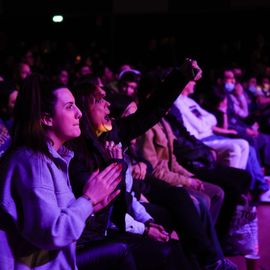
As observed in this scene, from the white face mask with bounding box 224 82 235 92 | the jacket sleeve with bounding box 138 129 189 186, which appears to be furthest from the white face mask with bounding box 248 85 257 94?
the jacket sleeve with bounding box 138 129 189 186

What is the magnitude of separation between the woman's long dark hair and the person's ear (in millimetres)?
48

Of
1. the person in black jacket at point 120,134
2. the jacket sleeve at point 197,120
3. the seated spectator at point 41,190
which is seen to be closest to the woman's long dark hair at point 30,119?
the seated spectator at point 41,190

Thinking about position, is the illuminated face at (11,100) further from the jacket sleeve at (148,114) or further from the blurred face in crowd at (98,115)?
the blurred face in crowd at (98,115)

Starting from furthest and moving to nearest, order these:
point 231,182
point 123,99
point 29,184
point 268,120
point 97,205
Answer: point 268,120
point 231,182
point 123,99
point 97,205
point 29,184

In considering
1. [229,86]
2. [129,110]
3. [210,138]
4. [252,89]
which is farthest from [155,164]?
[252,89]

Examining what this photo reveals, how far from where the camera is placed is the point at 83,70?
6.83 m

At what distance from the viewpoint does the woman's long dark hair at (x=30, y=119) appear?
169cm

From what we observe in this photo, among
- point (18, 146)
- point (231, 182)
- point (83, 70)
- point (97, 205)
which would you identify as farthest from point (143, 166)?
point (83, 70)

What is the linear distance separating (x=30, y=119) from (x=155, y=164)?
1866 mm

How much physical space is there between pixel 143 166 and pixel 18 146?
5.06 ft

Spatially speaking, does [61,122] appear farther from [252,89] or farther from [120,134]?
[252,89]

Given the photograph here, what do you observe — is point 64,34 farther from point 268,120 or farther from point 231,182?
point 231,182

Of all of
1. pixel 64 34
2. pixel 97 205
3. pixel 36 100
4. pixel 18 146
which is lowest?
pixel 97 205

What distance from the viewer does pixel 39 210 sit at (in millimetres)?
1563
